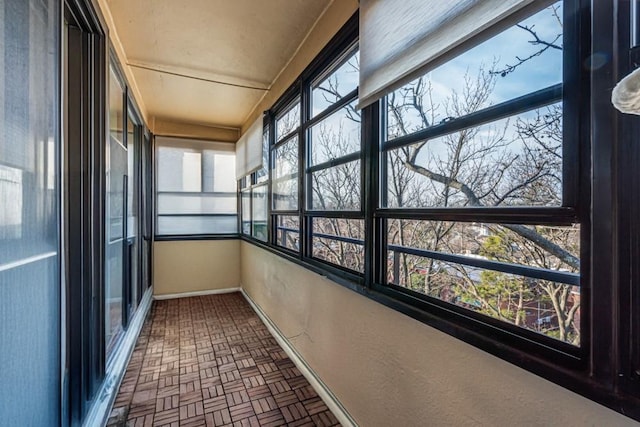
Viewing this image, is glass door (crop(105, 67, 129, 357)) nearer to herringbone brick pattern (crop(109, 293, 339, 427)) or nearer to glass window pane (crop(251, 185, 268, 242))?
herringbone brick pattern (crop(109, 293, 339, 427))

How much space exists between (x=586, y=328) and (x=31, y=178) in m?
1.66

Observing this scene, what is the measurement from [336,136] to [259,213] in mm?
2066

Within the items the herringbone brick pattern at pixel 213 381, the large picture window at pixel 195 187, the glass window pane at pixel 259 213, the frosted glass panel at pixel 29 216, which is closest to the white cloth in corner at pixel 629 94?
the frosted glass panel at pixel 29 216

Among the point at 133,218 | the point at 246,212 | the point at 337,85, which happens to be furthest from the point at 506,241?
the point at 246,212

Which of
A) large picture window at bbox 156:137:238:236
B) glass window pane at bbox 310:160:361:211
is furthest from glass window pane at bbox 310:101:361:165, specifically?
large picture window at bbox 156:137:238:236

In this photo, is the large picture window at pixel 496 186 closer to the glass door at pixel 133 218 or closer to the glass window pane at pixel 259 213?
the glass window pane at pixel 259 213

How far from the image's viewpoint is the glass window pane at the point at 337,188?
1782 mm

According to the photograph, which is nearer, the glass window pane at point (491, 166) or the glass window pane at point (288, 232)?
the glass window pane at point (491, 166)

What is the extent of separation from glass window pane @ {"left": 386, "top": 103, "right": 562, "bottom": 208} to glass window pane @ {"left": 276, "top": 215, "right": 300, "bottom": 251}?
1396 millimetres

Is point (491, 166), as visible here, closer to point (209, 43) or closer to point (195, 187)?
point (209, 43)

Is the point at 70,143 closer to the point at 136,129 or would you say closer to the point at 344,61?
the point at 344,61

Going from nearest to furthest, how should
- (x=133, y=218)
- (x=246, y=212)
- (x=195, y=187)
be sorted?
1. (x=133, y=218)
2. (x=246, y=212)
3. (x=195, y=187)

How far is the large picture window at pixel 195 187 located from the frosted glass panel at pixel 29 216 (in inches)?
137

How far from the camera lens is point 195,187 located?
15.2 feet
